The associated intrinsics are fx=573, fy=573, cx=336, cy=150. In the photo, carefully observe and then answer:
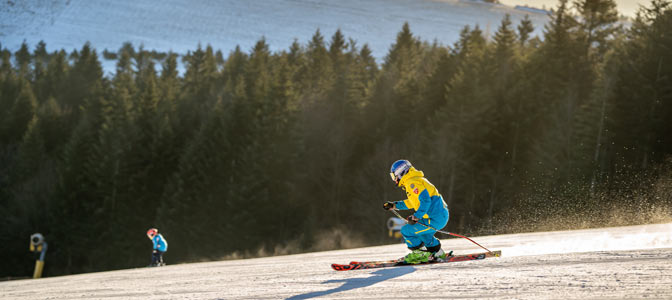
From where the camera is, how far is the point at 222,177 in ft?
160

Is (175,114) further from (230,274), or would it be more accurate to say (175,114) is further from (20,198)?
(230,274)

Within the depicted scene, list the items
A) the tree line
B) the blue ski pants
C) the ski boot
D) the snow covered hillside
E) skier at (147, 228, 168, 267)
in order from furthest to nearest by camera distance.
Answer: the snow covered hillside, the tree line, skier at (147, 228, 168, 267), the ski boot, the blue ski pants

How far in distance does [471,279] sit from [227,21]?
17287 cm

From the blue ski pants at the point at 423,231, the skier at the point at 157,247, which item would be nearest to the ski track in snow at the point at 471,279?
the blue ski pants at the point at 423,231

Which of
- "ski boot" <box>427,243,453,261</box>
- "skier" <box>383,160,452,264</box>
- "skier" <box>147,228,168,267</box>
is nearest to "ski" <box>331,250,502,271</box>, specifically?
"ski boot" <box>427,243,453,261</box>

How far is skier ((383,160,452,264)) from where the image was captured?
8.85 m

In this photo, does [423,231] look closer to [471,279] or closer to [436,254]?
[436,254]

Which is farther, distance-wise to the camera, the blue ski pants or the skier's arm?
the blue ski pants

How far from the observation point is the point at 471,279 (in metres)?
8.03

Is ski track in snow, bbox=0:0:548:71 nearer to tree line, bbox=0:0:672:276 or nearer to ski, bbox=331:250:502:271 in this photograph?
tree line, bbox=0:0:672:276

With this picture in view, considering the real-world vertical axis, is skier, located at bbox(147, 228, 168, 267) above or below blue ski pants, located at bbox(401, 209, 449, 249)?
below

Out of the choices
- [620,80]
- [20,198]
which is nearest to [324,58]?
[20,198]

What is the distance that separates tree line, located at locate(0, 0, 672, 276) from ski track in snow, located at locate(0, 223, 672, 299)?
65.3ft

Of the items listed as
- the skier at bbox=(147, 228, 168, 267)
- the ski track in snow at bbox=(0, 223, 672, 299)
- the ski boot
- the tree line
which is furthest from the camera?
the tree line
